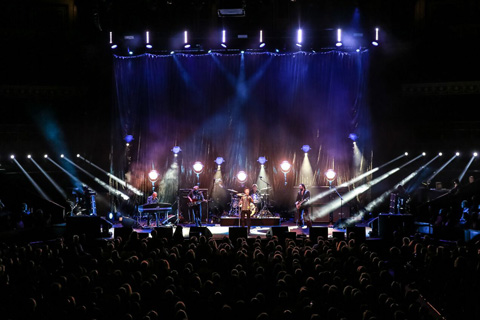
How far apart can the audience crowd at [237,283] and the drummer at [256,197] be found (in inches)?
305

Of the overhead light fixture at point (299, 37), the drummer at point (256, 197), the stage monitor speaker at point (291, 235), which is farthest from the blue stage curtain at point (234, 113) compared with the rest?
the stage monitor speaker at point (291, 235)

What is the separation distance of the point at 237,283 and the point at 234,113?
12856mm

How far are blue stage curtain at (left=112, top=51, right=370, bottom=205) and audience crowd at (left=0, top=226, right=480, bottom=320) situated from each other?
9.59m

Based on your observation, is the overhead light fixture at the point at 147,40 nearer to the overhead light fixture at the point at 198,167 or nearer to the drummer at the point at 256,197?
the overhead light fixture at the point at 198,167

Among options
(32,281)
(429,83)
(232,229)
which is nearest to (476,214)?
(232,229)

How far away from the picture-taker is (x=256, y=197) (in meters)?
16.5

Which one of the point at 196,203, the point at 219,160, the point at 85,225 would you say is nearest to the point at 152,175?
the point at 219,160

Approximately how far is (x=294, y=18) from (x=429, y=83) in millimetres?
5196

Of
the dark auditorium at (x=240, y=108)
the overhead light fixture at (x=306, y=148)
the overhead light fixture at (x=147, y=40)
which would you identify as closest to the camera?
the overhead light fixture at (x=147, y=40)

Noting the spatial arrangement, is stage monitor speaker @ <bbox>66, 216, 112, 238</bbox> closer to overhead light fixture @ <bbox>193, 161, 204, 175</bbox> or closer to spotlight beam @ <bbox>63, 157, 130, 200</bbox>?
spotlight beam @ <bbox>63, 157, 130, 200</bbox>

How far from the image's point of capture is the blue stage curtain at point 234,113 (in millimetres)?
17969

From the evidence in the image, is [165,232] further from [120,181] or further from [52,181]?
[52,181]

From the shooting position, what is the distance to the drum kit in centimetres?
1650

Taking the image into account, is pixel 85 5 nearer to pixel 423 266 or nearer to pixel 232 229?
pixel 232 229
